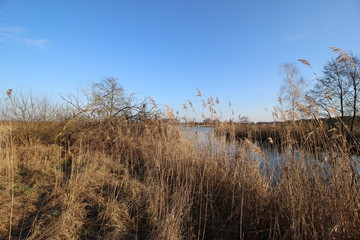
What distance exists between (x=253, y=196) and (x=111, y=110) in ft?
22.2

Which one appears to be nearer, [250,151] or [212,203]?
[212,203]

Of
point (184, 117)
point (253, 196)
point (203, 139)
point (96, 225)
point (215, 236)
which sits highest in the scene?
point (184, 117)

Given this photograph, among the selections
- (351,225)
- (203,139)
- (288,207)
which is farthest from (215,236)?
(203,139)

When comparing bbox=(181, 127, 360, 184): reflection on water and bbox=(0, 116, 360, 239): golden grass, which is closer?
bbox=(0, 116, 360, 239): golden grass

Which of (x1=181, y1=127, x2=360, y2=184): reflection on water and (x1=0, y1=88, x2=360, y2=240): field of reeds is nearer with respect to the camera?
(x1=0, y1=88, x2=360, y2=240): field of reeds

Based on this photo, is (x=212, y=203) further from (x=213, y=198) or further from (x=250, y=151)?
(x=250, y=151)

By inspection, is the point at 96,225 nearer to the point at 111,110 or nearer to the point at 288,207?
the point at 288,207

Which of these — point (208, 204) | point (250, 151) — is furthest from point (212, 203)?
point (250, 151)

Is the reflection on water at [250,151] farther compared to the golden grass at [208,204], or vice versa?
the reflection on water at [250,151]

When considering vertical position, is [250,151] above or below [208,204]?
above

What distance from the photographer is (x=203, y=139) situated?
4.82m

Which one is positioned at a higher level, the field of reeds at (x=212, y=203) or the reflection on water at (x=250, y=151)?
the reflection on water at (x=250, y=151)

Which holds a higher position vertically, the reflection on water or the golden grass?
the reflection on water

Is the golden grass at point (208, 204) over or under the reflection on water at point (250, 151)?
under
